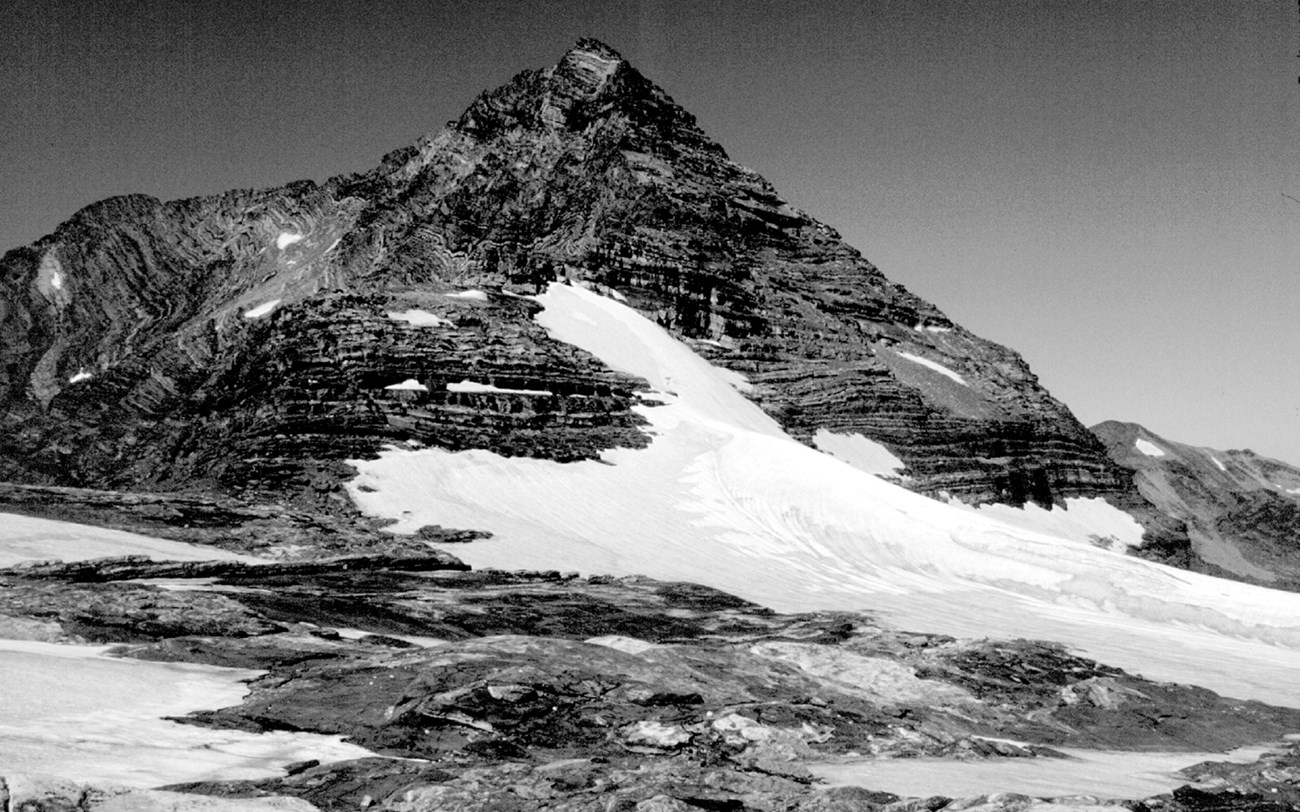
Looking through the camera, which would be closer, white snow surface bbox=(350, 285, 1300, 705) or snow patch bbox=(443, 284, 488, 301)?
white snow surface bbox=(350, 285, 1300, 705)

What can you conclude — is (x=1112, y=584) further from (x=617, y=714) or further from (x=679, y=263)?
(x=679, y=263)

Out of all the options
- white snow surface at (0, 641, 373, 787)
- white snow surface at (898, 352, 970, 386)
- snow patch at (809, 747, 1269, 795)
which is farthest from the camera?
white snow surface at (898, 352, 970, 386)

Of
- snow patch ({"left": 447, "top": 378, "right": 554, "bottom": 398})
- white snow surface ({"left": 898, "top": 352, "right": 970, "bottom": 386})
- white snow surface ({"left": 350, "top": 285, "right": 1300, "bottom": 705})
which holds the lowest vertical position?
white snow surface ({"left": 350, "top": 285, "right": 1300, "bottom": 705})

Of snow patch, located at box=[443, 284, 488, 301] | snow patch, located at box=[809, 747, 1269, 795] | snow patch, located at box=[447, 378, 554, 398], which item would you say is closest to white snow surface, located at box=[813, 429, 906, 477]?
snow patch, located at box=[443, 284, 488, 301]

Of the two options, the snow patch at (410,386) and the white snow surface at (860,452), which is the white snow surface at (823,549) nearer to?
the snow patch at (410,386)

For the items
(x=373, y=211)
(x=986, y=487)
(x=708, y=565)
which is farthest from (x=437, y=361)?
(x=373, y=211)

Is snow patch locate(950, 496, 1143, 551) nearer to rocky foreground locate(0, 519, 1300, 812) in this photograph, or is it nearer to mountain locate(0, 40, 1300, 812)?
mountain locate(0, 40, 1300, 812)

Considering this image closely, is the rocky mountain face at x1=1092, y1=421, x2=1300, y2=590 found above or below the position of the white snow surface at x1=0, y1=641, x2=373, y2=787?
above
